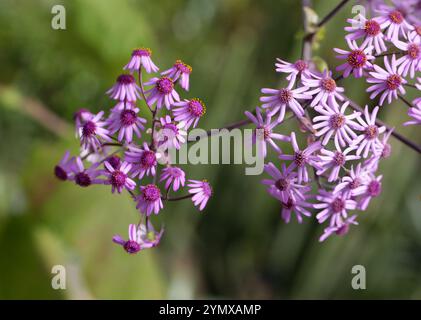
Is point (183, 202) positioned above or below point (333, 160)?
above

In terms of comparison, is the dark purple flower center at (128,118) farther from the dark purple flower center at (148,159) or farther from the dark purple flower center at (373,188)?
the dark purple flower center at (373,188)

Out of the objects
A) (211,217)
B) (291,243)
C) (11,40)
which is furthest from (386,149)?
(11,40)

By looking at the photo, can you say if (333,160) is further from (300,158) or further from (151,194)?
(151,194)

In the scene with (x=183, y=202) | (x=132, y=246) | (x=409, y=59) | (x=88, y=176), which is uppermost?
(x=183, y=202)

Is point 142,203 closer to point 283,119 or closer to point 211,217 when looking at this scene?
point 283,119

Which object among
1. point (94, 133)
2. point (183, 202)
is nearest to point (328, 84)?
point (94, 133)
